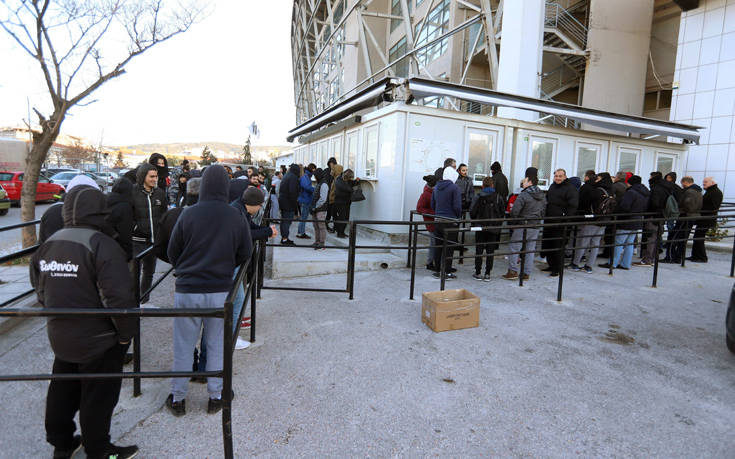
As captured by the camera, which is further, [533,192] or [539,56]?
[539,56]

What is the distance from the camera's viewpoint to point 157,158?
6.69 meters

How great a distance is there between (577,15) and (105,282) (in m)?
22.2

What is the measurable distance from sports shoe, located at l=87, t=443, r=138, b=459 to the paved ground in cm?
8

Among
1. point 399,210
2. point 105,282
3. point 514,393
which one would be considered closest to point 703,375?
point 514,393

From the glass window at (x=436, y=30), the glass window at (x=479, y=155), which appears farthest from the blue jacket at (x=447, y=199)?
the glass window at (x=436, y=30)

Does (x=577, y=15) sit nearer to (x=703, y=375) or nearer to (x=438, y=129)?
(x=438, y=129)

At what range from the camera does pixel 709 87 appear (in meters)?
13.1

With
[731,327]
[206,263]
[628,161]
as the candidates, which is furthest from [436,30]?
[206,263]

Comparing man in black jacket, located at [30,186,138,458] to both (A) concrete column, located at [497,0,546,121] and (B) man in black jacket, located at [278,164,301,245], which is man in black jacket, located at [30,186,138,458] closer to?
(B) man in black jacket, located at [278,164,301,245]

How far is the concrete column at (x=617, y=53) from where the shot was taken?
51.9 feet

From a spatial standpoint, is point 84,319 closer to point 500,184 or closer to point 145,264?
point 145,264

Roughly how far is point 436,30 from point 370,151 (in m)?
14.5

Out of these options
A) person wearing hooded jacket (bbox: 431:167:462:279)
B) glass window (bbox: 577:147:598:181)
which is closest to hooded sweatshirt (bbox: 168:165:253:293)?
person wearing hooded jacket (bbox: 431:167:462:279)

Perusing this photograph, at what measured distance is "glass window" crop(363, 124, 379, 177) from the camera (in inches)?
376
